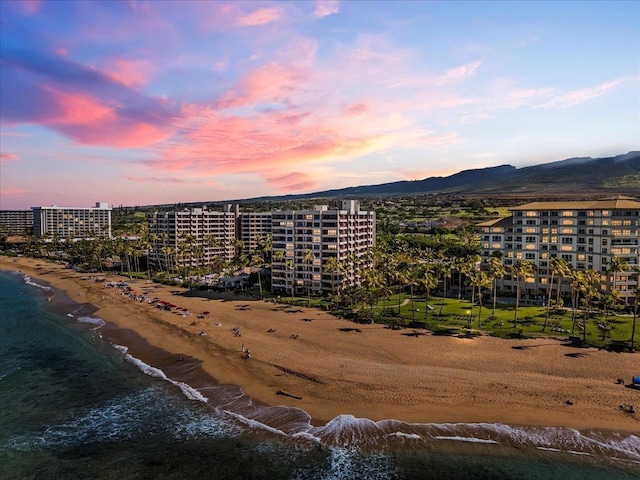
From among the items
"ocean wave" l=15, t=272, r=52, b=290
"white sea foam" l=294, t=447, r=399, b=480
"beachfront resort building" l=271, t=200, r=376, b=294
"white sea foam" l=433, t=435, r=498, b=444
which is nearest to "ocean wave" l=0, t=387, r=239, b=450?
"white sea foam" l=294, t=447, r=399, b=480

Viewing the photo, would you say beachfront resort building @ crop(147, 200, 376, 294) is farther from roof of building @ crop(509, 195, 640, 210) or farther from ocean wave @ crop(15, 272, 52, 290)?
ocean wave @ crop(15, 272, 52, 290)

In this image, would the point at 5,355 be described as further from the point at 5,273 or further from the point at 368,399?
the point at 5,273

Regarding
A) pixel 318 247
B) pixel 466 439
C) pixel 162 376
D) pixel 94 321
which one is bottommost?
pixel 466 439

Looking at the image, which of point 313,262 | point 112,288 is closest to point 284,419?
point 313,262

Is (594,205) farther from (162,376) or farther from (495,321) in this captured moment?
(162,376)

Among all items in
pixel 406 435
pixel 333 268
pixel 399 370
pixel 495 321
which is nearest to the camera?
pixel 406 435

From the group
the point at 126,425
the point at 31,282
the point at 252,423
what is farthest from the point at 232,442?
the point at 31,282
